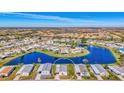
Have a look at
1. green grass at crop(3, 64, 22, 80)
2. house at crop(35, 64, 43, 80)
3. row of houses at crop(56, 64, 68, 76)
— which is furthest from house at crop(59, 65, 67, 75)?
green grass at crop(3, 64, 22, 80)

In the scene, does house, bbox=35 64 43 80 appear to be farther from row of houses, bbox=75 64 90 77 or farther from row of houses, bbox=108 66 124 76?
row of houses, bbox=108 66 124 76

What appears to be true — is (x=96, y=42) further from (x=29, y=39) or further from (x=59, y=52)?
(x=29, y=39)

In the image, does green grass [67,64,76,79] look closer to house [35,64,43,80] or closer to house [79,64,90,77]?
house [79,64,90,77]

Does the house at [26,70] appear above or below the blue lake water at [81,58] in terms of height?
below

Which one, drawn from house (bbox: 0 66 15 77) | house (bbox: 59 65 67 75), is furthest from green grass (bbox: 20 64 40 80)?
house (bbox: 59 65 67 75)

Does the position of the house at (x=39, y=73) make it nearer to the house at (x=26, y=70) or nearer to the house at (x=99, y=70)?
the house at (x=26, y=70)

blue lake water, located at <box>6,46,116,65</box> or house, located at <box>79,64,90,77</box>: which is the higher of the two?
blue lake water, located at <box>6,46,116,65</box>

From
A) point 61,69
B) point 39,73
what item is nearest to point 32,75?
point 39,73

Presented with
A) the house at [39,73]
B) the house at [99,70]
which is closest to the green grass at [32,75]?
the house at [39,73]
